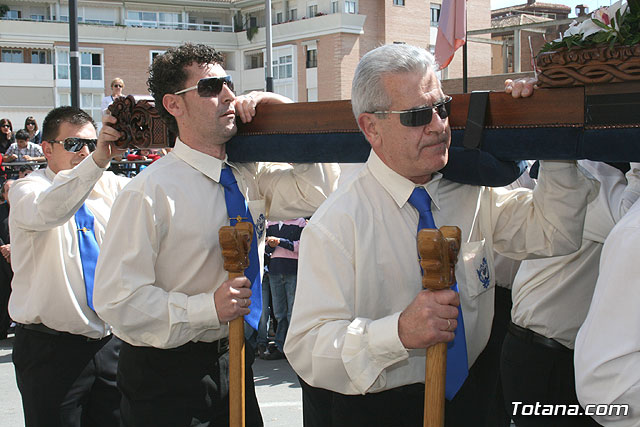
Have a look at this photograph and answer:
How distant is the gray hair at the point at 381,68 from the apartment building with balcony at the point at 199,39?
3912 cm

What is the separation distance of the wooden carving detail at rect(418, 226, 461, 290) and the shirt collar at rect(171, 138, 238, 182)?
1.31 metres

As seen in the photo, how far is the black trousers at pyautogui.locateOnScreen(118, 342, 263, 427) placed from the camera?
2996 millimetres

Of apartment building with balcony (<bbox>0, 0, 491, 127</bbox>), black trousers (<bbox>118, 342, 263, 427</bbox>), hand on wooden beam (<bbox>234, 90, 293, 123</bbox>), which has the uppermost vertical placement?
apartment building with balcony (<bbox>0, 0, 491, 127</bbox>)

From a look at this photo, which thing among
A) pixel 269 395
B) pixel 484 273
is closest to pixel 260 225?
pixel 484 273

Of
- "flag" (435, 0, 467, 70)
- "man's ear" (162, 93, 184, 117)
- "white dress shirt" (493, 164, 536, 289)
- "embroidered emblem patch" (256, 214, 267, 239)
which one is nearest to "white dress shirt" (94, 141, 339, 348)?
"embroidered emblem patch" (256, 214, 267, 239)

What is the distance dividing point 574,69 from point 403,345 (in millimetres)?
947

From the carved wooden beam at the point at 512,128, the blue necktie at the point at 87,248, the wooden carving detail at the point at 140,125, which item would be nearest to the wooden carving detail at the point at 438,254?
the carved wooden beam at the point at 512,128

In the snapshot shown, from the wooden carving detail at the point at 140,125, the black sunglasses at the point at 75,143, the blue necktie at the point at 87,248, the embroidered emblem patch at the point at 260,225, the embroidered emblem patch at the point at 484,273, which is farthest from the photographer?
the black sunglasses at the point at 75,143

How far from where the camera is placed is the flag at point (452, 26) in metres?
Answer: 11.0

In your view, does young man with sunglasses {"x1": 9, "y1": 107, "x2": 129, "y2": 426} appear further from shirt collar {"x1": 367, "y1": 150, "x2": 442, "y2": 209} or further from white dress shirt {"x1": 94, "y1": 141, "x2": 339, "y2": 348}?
shirt collar {"x1": 367, "y1": 150, "x2": 442, "y2": 209}

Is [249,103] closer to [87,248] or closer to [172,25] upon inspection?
[87,248]

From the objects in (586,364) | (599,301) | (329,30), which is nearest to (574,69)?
(599,301)

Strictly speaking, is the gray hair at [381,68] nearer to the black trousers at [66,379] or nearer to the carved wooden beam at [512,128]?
the carved wooden beam at [512,128]

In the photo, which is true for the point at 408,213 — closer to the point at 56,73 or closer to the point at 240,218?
the point at 240,218
